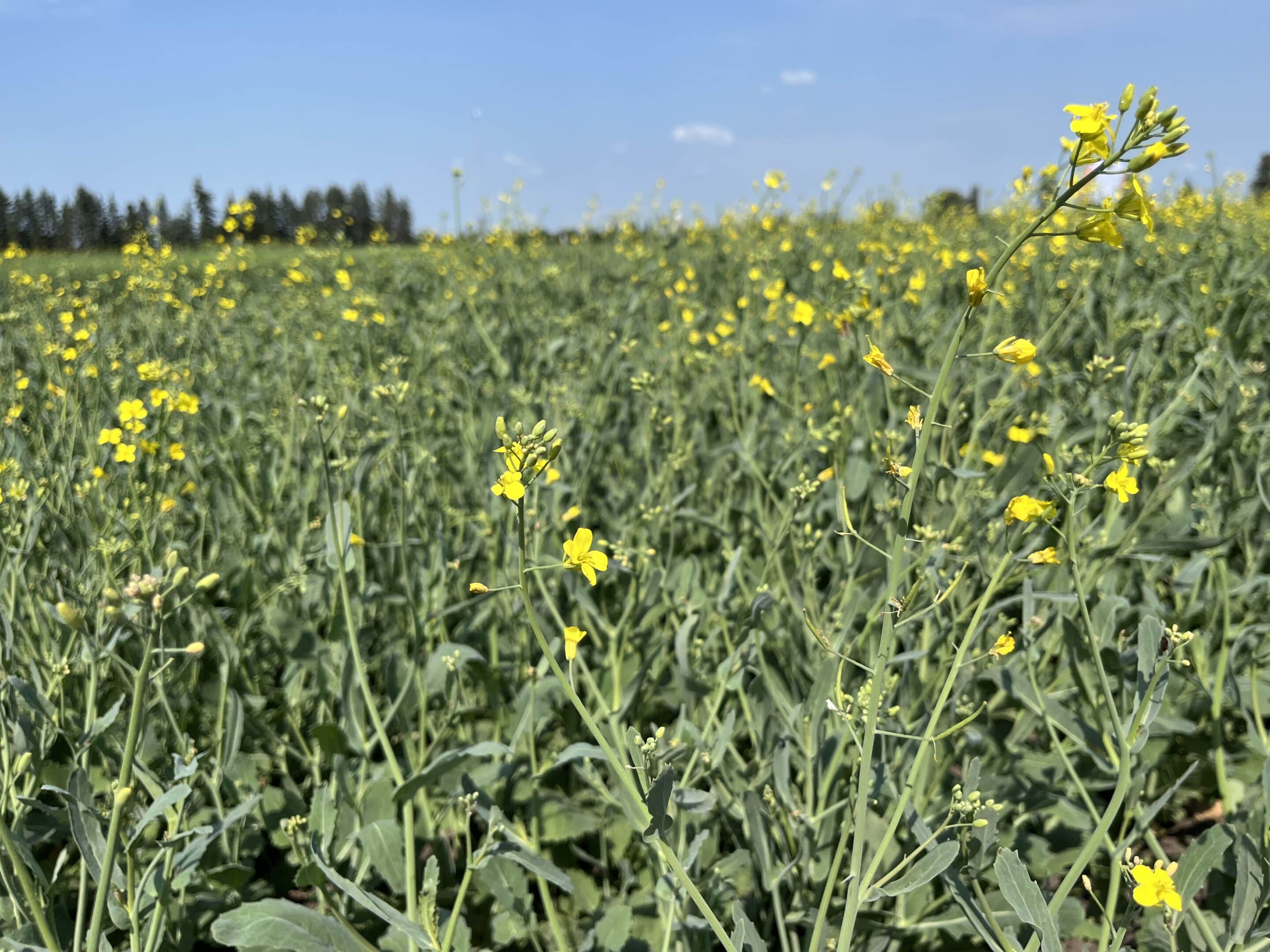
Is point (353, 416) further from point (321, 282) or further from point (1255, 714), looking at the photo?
point (321, 282)

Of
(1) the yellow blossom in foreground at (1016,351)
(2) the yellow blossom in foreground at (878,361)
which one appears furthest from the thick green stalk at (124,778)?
(1) the yellow blossom in foreground at (1016,351)

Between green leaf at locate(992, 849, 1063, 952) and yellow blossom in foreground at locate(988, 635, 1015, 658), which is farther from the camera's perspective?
yellow blossom in foreground at locate(988, 635, 1015, 658)

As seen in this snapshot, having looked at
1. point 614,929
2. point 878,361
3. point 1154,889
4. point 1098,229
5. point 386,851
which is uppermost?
point 1098,229

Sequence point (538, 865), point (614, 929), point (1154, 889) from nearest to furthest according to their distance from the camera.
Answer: point (1154, 889) < point (538, 865) < point (614, 929)

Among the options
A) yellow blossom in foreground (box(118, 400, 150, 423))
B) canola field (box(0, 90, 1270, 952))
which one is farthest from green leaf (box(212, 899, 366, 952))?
yellow blossom in foreground (box(118, 400, 150, 423))

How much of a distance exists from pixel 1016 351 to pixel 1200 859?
0.85 meters

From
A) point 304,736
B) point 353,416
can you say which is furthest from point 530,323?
point 304,736

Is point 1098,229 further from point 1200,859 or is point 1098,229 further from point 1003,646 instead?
point 1200,859

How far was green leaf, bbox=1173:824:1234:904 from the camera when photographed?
114 centimetres

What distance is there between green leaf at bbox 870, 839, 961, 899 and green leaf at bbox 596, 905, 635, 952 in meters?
0.55

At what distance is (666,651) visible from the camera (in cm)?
196

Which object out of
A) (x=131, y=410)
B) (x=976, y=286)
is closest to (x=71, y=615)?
(x=976, y=286)

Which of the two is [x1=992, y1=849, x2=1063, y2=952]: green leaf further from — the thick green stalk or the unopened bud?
the unopened bud

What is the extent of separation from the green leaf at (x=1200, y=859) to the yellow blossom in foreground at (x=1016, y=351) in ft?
2.57
